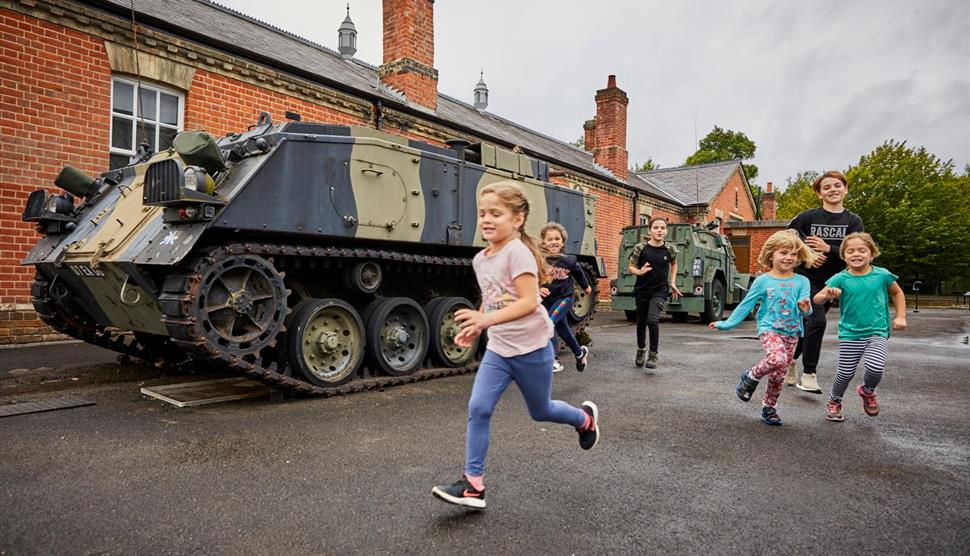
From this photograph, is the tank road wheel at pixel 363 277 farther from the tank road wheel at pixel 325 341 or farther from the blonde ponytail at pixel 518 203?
the blonde ponytail at pixel 518 203

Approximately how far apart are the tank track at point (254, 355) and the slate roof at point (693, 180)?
23736mm

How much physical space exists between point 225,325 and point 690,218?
25765 mm

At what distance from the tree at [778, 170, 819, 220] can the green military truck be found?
16.8 feet

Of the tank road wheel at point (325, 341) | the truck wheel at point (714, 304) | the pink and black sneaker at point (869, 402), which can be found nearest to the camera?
the pink and black sneaker at point (869, 402)

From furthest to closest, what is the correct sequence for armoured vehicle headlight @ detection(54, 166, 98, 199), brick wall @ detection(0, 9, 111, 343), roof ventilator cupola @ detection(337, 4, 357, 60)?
roof ventilator cupola @ detection(337, 4, 357, 60)
brick wall @ detection(0, 9, 111, 343)
armoured vehicle headlight @ detection(54, 166, 98, 199)

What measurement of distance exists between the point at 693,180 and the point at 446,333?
27294 millimetres

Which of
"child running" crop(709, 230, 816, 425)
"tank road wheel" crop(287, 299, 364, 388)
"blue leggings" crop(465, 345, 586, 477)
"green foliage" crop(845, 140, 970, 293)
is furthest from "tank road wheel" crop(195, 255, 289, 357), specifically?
"green foliage" crop(845, 140, 970, 293)

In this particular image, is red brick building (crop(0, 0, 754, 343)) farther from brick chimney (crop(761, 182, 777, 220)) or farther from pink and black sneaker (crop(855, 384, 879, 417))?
brick chimney (crop(761, 182, 777, 220))

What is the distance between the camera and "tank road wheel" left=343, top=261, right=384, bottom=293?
5.96 m

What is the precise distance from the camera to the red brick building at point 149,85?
320 inches

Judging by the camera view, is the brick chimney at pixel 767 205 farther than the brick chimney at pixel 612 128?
Yes

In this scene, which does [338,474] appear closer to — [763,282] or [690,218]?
[763,282]

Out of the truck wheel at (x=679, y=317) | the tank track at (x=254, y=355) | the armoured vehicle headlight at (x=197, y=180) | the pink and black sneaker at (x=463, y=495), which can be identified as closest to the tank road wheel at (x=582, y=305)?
the tank track at (x=254, y=355)

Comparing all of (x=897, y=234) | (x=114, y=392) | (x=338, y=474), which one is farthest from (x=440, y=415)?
(x=897, y=234)
